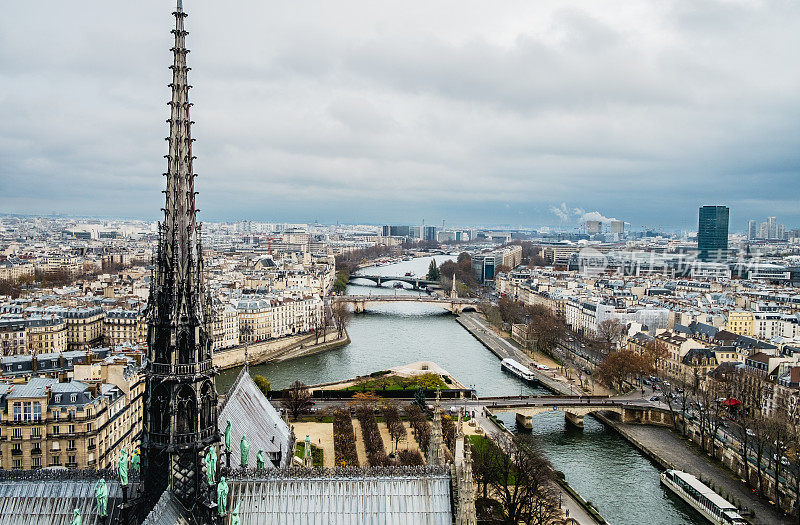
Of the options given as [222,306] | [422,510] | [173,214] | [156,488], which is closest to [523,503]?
[422,510]

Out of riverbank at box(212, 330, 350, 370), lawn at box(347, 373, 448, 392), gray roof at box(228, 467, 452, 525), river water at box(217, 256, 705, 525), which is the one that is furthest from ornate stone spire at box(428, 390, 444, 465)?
riverbank at box(212, 330, 350, 370)

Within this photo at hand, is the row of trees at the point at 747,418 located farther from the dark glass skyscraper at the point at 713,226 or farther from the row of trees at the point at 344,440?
the dark glass skyscraper at the point at 713,226

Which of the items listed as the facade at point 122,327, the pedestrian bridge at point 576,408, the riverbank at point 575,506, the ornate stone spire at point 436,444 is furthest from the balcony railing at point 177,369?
the facade at point 122,327

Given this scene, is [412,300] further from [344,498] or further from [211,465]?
[211,465]

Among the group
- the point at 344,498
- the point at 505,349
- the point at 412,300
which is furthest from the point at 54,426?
the point at 412,300

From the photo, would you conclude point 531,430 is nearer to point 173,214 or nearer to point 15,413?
point 15,413

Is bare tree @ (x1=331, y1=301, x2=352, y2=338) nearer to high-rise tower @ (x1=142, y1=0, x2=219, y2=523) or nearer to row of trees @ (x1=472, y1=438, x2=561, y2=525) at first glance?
row of trees @ (x1=472, y1=438, x2=561, y2=525)
